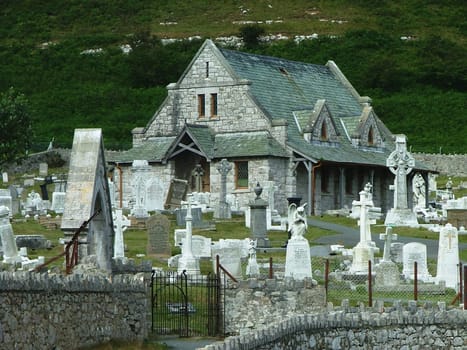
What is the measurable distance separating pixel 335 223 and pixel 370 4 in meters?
88.5

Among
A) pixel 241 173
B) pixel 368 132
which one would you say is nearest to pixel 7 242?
pixel 241 173

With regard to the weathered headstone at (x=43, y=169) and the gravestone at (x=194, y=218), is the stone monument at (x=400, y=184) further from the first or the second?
the weathered headstone at (x=43, y=169)

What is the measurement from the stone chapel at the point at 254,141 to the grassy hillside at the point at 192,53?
22211 mm

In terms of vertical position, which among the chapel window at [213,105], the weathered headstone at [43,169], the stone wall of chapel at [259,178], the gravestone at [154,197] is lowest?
the gravestone at [154,197]

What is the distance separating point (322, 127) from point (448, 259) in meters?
31.6

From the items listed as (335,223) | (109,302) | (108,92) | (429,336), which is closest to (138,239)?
(335,223)

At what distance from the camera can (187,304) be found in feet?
108

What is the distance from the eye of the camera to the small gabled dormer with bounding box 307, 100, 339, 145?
68.8 metres

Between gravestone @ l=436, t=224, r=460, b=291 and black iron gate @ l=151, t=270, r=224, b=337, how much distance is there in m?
5.90

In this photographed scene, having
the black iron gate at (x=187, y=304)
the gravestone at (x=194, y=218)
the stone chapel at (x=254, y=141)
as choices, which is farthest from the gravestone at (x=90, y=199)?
the stone chapel at (x=254, y=141)

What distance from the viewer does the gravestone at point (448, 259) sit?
38.1 metres

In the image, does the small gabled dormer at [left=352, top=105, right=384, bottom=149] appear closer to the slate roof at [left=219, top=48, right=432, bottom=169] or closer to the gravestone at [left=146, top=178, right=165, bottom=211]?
the slate roof at [left=219, top=48, right=432, bottom=169]

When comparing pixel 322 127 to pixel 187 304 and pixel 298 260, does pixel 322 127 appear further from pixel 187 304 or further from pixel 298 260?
pixel 187 304

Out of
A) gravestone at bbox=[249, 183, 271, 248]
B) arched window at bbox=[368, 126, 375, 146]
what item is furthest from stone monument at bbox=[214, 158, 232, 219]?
arched window at bbox=[368, 126, 375, 146]
